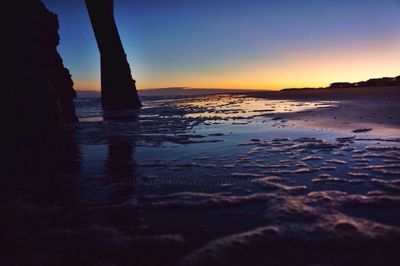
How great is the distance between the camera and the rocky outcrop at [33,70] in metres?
9.24

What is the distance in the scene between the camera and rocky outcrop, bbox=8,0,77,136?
9.24 m

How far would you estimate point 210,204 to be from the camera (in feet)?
9.45

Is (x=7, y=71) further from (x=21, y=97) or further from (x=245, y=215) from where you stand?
(x=245, y=215)

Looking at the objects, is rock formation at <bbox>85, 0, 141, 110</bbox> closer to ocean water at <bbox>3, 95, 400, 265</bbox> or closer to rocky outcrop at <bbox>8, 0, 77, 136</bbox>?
rocky outcrop at <bbox>8, 0, 77, 136</bbox>

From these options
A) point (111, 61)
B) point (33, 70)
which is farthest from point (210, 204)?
point (111, 61)

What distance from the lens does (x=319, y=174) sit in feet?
12.4

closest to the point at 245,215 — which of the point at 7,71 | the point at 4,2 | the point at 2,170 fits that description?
the point at 2,170

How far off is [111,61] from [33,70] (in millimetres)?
15404

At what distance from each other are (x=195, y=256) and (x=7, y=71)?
30.0 feet

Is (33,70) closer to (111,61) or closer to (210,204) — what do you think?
(210,204)

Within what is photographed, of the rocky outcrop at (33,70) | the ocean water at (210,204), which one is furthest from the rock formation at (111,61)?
the ocean water at (210,204)

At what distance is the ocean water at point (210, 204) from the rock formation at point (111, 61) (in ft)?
67.4

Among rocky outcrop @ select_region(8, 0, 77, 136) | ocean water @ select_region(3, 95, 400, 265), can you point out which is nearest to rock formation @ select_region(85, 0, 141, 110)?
rocky outcrop @ select_region(8, 0, 77, 136)

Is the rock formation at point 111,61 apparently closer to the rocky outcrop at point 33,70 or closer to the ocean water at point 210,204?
the rocky outcrop at point 33,70
